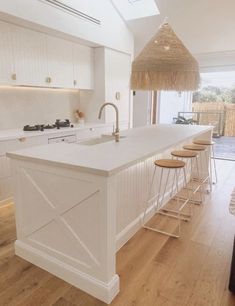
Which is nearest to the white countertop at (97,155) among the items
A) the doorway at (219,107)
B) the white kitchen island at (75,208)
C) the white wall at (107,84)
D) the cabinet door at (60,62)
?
the white kitchen island at (75,208)

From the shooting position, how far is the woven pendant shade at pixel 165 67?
8.68 feet

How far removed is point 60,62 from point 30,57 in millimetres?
614

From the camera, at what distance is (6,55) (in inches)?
130

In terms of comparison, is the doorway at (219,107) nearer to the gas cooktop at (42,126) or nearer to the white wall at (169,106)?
the white wall at (169,106)

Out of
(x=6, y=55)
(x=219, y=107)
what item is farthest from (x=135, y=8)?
(x=6, y=55)

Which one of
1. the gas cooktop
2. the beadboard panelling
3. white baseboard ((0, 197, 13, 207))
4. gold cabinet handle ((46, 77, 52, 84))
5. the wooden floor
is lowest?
the wooden floor

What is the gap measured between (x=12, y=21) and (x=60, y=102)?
1.64m

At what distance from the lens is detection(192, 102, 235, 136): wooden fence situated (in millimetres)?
5699

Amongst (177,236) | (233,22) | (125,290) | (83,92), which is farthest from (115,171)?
(233,22)

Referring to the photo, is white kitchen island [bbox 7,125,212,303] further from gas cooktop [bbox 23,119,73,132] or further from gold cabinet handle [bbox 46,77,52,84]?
gold cabinet handle [bbox 46,77,52,84]

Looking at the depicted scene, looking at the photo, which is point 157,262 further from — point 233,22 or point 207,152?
point 233,22

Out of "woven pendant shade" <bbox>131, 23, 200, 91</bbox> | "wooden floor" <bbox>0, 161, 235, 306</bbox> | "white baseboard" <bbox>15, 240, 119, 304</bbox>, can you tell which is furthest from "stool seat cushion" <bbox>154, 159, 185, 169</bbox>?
"white baseboard" <bbox>15, 240, 119, 304</bbox>

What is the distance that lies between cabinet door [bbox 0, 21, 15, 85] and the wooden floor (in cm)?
190

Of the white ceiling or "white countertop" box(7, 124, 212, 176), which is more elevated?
the white ceiling
